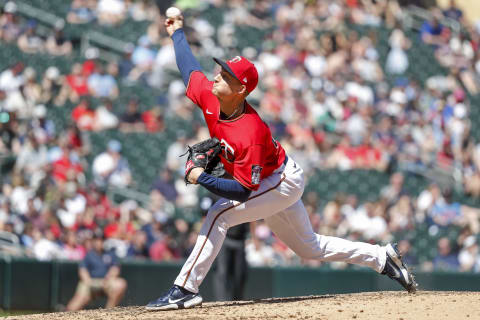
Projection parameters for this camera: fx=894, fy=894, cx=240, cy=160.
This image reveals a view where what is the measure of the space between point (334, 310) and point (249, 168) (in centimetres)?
107

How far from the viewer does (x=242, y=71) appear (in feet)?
18.2

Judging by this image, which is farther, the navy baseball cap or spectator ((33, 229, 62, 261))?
spectator ((33, 229, 62, 261))

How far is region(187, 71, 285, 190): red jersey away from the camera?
212 inches

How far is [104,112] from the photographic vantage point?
13.0 m

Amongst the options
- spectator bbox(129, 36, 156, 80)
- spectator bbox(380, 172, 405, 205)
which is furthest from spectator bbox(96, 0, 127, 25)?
spectator bbox(380, 172, 405, 205)

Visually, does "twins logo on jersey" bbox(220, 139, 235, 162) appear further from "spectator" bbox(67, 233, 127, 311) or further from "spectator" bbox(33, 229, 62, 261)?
"spectator" bbox(33, 229, 62, 261)

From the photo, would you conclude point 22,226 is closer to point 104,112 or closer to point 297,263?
point 104,112

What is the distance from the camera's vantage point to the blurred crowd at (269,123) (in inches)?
448

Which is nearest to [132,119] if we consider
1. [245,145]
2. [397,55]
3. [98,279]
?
[98,279]

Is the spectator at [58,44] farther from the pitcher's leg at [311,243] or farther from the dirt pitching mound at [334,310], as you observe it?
the pitcher's leg at [311,243]

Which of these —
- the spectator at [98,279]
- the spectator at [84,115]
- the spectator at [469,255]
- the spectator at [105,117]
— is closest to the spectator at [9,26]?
the spectator at [84,115]

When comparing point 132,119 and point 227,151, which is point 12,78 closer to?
point 132,119

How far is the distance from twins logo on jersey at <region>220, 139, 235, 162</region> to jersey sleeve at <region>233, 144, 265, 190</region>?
0.11 meters

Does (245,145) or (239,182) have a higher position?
(245,145)
